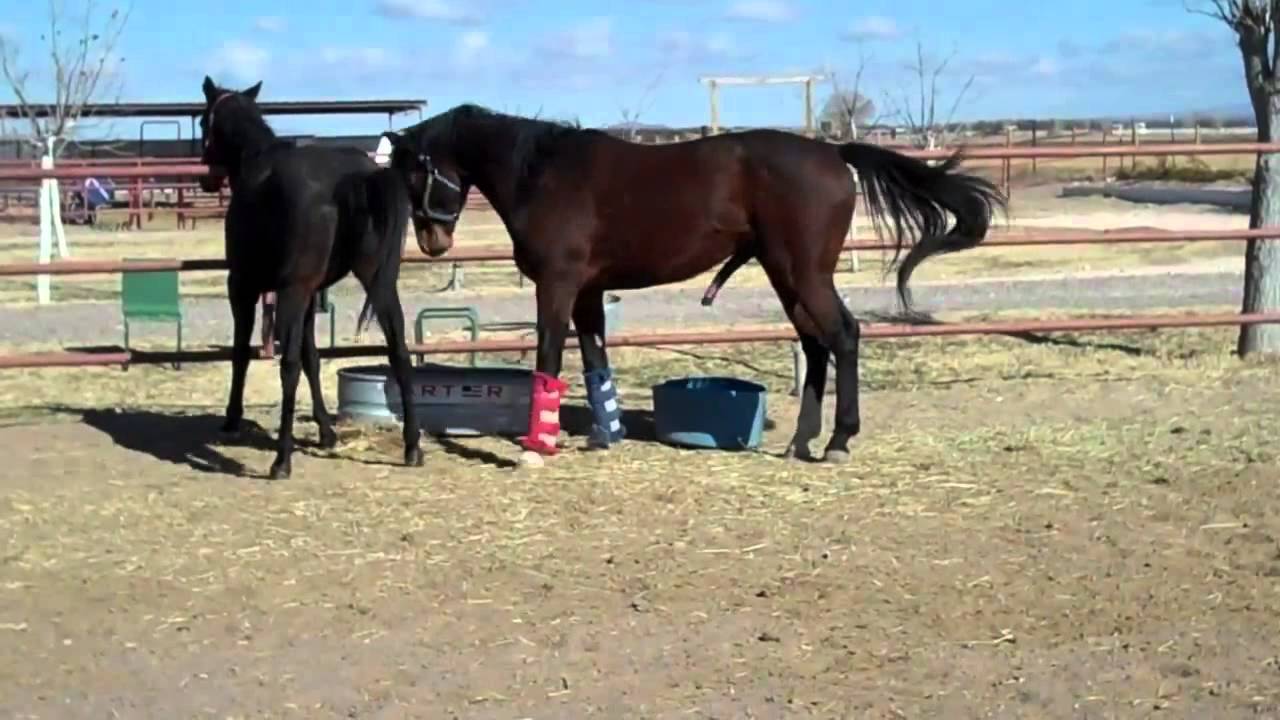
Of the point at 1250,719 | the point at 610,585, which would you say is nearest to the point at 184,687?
the point at 610,585

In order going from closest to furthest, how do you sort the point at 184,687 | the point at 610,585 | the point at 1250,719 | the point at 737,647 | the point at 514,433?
the point at 1250,719 → the point at 184,687 → the point at 737,647 → the point at 610,585 → the point at 514,433

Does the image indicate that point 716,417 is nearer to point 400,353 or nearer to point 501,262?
point 400,353

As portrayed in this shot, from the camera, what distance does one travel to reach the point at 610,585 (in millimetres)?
5117

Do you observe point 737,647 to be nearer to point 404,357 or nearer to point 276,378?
point 404,357

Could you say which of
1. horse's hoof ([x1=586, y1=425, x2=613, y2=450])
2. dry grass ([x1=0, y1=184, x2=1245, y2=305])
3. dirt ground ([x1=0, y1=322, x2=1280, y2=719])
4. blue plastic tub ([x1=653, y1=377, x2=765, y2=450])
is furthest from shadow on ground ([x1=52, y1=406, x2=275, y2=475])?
dry grass ([x1=0, y1=184, x2=1245, y2=305])

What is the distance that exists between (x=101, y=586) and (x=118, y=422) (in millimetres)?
3194

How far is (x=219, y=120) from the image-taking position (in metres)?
7.22

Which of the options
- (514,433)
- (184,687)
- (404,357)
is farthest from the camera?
(514,433)

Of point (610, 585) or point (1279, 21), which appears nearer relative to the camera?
point (610, 585)

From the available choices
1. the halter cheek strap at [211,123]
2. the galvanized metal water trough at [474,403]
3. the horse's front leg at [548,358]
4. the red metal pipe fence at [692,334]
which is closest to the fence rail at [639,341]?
the red metal pipe fence at [692,334]

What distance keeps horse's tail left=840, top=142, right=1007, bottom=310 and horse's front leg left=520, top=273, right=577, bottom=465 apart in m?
1.43

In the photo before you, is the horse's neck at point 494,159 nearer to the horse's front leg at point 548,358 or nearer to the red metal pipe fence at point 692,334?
the horse's front leg at point 548,358

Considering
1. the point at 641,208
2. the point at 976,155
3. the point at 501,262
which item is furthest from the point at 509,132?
the point at 501,262

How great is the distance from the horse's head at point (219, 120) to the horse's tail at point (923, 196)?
2763 mm
